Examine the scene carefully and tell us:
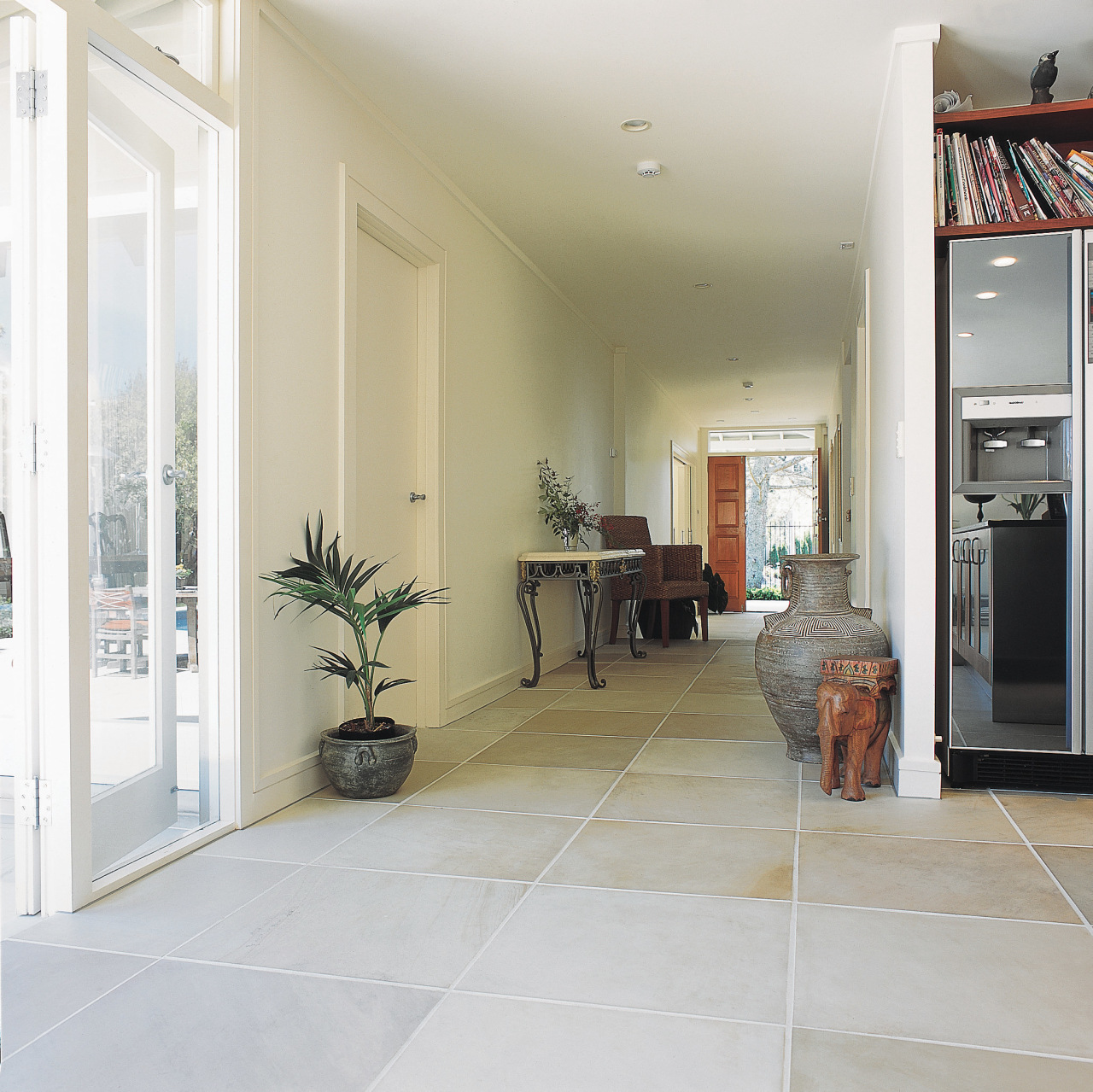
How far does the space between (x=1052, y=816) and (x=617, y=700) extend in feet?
7.37

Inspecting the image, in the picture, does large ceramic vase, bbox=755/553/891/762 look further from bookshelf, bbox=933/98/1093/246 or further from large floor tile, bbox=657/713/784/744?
bookshelf, bbox=933/98/1093/246

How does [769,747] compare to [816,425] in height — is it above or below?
below

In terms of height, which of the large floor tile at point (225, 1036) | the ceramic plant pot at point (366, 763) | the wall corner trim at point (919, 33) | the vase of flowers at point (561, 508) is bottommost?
the large floor tile at point (225, 1036)

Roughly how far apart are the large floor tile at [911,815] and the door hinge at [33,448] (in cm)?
206

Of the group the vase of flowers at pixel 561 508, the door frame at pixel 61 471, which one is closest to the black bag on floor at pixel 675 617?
the vase of flowers at pixel 561 508

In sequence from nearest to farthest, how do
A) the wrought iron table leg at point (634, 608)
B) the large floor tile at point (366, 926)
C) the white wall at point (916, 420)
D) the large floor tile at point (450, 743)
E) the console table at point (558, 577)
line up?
the large floor tile at point (366, 926) < the white wall at point (916, 420) < the large floor tile at point (450, 743) < the console table at point (558, 577) < the wrought iron table leg at point (634, 608)

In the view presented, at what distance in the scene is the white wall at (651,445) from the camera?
7.91 m

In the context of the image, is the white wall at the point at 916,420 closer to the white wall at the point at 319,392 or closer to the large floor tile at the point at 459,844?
the large floor tile at the point at 459,844

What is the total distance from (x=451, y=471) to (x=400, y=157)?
126cm

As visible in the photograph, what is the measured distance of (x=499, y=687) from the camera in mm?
4629

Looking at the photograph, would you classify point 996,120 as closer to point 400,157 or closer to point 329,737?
point 400,157

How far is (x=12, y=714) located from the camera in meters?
1.99

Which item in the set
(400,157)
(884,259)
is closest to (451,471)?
(400,157)

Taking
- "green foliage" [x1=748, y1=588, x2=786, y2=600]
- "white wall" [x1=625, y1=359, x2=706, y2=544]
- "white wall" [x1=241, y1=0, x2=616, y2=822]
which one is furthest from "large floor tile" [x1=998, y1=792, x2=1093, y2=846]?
"green foliage" [x1=748, y1=588, x2=786, y2=600]
